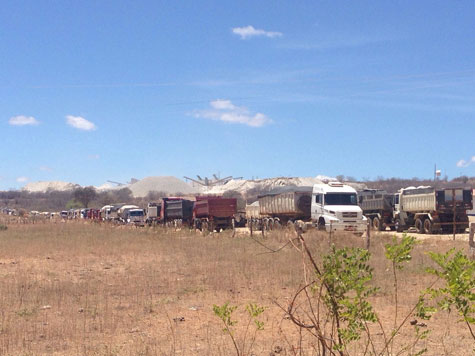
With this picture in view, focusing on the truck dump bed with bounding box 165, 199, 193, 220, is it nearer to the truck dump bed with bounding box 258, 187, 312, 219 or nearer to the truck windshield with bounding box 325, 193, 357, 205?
the truck dump bed with bounding box 258, 187, 312, 219

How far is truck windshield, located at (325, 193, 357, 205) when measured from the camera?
32375mm

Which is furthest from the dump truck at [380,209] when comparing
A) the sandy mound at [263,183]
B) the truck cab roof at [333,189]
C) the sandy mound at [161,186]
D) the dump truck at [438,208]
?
the sandy mound at [161,186]

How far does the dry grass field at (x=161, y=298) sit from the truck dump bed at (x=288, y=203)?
47.6 ft

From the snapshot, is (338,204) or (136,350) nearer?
(136,350)

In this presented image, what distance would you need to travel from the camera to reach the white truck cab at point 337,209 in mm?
30891

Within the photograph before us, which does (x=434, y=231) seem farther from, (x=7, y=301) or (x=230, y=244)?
(x=7, y=301)

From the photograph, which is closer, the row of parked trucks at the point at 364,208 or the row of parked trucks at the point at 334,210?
the row of parked trucks at the point at 364,208

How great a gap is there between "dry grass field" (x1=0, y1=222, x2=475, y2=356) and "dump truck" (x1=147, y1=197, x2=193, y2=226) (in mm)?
21639

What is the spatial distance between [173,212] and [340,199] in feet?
62.4

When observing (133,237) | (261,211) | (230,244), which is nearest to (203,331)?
(230,244)

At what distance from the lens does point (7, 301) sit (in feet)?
41.0

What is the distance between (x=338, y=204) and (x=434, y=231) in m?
7.28

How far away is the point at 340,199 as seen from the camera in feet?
107

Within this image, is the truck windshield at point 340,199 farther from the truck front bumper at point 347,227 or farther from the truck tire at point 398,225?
the truck tire at point 398,225
